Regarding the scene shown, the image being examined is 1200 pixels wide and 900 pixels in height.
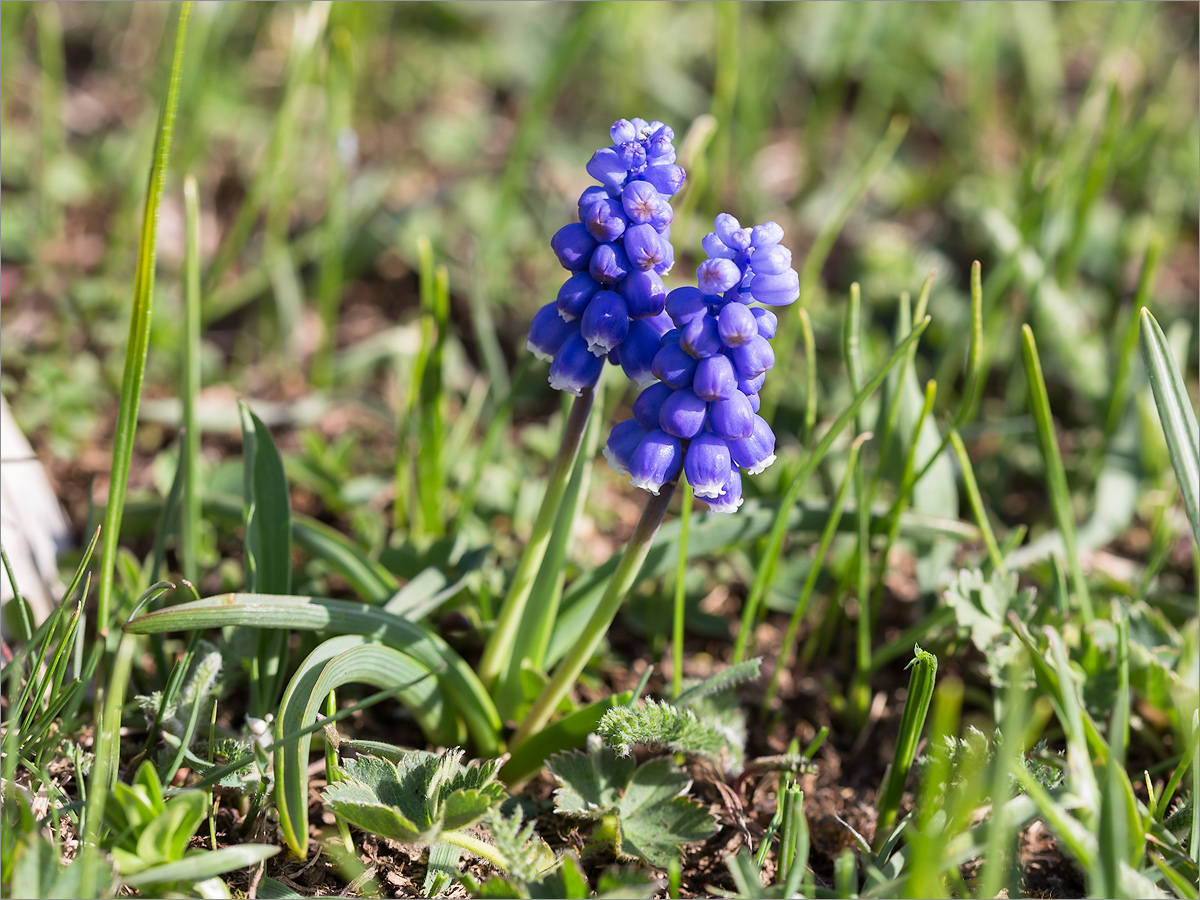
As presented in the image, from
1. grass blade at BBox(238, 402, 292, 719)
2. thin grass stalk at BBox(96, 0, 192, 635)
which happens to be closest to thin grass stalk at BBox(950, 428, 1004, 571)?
grass blade at BBox(238, 402, 292, 719)

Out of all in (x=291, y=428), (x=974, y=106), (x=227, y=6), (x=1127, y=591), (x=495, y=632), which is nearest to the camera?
(x=495, y=632)

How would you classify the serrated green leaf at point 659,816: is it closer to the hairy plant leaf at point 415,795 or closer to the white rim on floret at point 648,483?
the hairy plant leaf at point 415,795

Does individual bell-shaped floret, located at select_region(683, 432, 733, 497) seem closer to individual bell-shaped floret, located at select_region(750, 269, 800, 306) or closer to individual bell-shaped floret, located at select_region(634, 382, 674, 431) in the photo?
individual bell-shaped floret, located at select_region(634, 382, 674, 431)

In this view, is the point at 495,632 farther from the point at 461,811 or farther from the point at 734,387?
the point at 734,387

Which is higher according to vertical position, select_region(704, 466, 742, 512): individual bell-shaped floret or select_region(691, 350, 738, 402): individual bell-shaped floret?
select_region(691, 350, 738, 402): individual bell-shaped floret

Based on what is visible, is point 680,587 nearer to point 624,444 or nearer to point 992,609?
point 624,444

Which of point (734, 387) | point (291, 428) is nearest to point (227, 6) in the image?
point (291, 428)

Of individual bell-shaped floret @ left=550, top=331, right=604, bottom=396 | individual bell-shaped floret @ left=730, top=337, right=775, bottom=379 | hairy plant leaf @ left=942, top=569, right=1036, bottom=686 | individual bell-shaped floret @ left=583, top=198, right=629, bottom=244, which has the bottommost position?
hairy plant leaf @ left=942, top=569, right=1036, bottom=686
